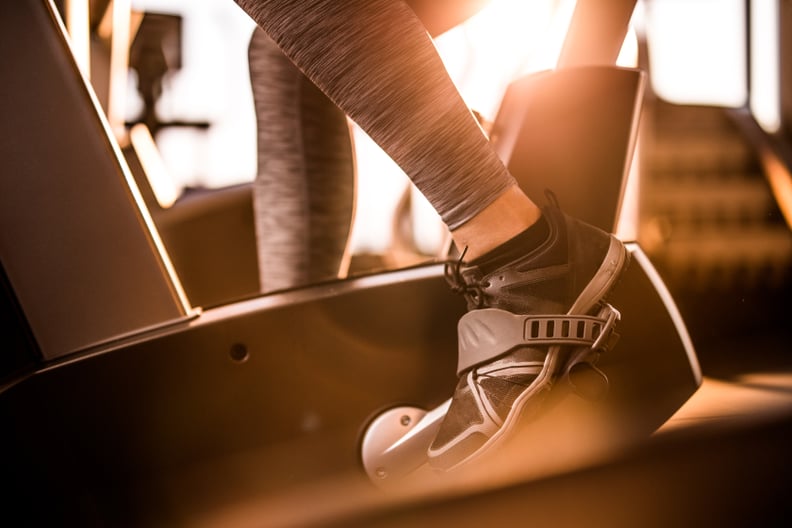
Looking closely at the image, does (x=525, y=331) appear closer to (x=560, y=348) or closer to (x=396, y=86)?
(x=560, y=348)

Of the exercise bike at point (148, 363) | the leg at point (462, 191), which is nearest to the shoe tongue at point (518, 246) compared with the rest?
the leg at point (462, 191)

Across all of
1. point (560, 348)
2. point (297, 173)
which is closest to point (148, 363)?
point (297, 173)

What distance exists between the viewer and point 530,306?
56cm

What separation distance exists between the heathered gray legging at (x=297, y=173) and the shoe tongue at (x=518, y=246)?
32cm

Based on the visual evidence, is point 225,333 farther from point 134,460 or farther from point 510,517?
point 510,517

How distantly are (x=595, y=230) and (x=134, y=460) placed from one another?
528 millimetres

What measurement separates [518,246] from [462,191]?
2.9 inches

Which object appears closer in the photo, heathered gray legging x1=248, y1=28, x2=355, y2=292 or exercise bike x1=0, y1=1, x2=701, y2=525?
exercise bike x1=0, y1=1, x2=701, y2=525

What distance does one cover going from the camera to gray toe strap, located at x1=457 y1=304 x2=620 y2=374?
54 cm

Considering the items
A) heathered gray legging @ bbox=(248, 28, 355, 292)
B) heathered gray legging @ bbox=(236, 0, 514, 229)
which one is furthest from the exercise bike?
heathered gray legging @ bbox=(236, 0, 514, 229)

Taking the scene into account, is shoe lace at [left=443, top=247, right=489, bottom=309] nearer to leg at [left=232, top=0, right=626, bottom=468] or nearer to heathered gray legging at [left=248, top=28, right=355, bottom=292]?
leg at [left=232, top=0, right=626, bottom=468]

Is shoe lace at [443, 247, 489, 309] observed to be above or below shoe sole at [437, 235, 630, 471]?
above

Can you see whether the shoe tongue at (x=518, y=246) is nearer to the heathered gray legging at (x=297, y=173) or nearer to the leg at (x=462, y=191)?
the leg at (x=462, y=191)

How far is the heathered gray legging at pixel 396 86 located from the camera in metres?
0.51
